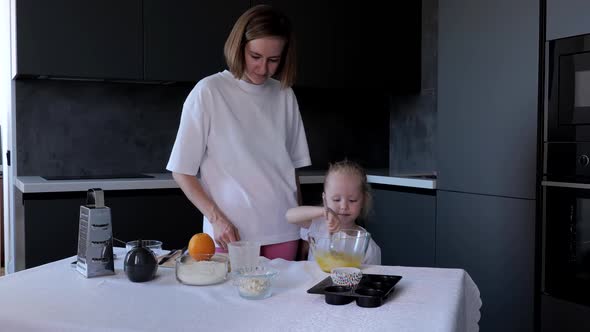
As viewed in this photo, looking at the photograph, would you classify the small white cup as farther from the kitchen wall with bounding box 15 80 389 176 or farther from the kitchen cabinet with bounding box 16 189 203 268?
the kitchen wall with bounding box 15 80 389 176

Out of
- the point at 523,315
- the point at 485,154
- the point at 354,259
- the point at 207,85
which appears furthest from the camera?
the point at 485,154

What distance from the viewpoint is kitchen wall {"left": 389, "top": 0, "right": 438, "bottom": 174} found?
361cm

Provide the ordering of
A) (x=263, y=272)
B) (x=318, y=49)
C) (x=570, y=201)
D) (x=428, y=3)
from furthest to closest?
(x=428, y=3)
(x=318, y=49)
(x=570, y=201)
(x=263, y=272)

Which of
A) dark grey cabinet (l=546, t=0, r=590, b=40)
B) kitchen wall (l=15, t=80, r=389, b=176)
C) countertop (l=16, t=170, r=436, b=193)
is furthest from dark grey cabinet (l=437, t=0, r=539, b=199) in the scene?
kitchen wall (l=15, t=80, r=389, b=176)

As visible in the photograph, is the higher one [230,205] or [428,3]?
[428,3]

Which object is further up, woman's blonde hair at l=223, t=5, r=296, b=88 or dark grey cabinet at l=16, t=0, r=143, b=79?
dark grey cabinet at l=16, t=0, r=143, b=79

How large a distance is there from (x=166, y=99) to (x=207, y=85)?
5.53 feet

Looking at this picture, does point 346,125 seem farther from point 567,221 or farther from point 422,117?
point 567,221

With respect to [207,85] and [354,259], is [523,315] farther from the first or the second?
[207,85]

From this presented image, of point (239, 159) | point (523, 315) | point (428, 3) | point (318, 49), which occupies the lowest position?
point (523, 315)

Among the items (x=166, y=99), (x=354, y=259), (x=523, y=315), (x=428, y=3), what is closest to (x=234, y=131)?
(x=354, y=259)

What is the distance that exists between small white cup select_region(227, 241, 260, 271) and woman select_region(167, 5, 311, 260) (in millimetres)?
266

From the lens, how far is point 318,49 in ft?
11.1

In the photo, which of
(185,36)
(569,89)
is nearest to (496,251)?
(569,89)
